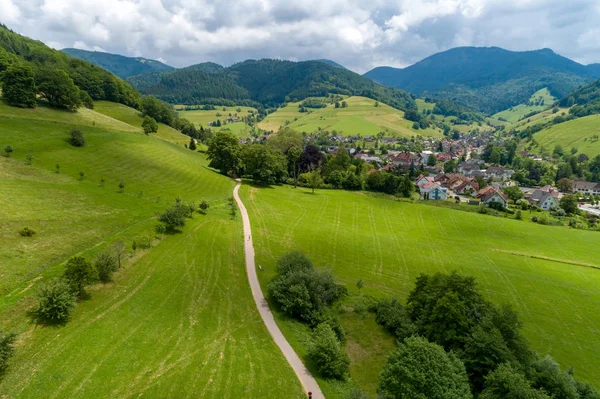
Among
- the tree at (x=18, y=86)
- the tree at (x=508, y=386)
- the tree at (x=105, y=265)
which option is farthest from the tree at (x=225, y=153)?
the tree at (x=508, y=386)

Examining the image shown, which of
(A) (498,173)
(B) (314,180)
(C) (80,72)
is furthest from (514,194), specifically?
(C) (80,72)

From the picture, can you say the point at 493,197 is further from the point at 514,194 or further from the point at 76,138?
the point at 76,138

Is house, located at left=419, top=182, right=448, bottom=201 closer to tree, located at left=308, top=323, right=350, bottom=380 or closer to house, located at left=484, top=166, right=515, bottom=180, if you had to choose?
house, located at left=484, top=166, right=515, bottom=180

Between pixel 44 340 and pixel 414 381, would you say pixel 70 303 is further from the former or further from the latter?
pixel 414 381

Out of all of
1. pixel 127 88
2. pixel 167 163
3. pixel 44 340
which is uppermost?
pixel 127 88

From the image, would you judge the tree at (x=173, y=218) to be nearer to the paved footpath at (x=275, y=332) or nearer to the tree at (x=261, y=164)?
the paved footpath at (x=275, y=332)

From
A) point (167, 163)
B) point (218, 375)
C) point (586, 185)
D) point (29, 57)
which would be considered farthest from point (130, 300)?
point (586, 185)
